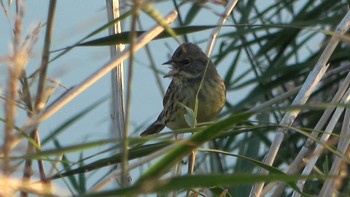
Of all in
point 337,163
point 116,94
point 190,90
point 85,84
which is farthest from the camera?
point 190,90

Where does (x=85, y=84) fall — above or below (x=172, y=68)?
below

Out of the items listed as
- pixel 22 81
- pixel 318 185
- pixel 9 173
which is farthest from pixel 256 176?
pixel 318 185

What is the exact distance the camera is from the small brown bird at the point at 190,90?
3.74 meters

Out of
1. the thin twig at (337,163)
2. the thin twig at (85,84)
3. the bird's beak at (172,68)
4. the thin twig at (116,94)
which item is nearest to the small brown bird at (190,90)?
the bird's beak at (172,68)

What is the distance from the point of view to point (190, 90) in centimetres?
390

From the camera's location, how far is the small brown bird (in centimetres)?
374

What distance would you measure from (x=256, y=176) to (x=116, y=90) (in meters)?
1.19

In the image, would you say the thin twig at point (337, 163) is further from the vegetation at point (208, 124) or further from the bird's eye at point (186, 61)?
the bird's eye at point (186, 61)

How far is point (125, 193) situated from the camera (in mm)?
1134

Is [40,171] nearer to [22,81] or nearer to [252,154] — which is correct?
[22,81]

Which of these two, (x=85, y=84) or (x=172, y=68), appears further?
(x=172, y=68)

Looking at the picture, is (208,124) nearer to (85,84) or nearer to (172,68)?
(85,84)

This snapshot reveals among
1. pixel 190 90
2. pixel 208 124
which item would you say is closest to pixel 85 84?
pixel 208 124

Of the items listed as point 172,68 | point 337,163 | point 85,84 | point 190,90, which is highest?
point 172,68
